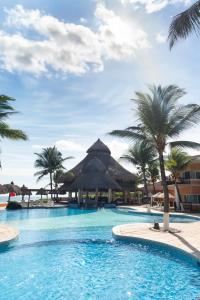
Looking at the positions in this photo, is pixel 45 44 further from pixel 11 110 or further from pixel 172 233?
pixel 172 233

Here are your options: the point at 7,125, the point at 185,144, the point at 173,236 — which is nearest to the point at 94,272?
the point at 173,236

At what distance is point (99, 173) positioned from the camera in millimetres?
34375

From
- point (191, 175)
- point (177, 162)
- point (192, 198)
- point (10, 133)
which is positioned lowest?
point (192, 198)

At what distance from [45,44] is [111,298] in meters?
10.5

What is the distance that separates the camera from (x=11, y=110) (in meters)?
16.0

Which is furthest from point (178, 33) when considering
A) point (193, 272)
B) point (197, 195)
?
point (197, 195)

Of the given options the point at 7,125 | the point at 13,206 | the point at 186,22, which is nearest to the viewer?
the point at 186,22

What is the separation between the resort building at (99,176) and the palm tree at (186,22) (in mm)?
25122

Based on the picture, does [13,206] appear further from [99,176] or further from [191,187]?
[191,187]

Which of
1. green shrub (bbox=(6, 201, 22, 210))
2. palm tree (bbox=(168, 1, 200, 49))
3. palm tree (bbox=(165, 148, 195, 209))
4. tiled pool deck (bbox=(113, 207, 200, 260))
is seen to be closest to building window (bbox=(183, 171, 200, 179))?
palm tree (bbox=(165, 148, 195, 209))

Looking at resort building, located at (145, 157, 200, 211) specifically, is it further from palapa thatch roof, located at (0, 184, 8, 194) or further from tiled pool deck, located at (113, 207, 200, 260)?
palapa thatch roof, located at (0, 184, 8, 194)

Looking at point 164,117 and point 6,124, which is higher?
point 6,124

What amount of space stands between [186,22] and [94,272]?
26.2ft

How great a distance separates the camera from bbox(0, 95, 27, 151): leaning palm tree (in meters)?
15.7
